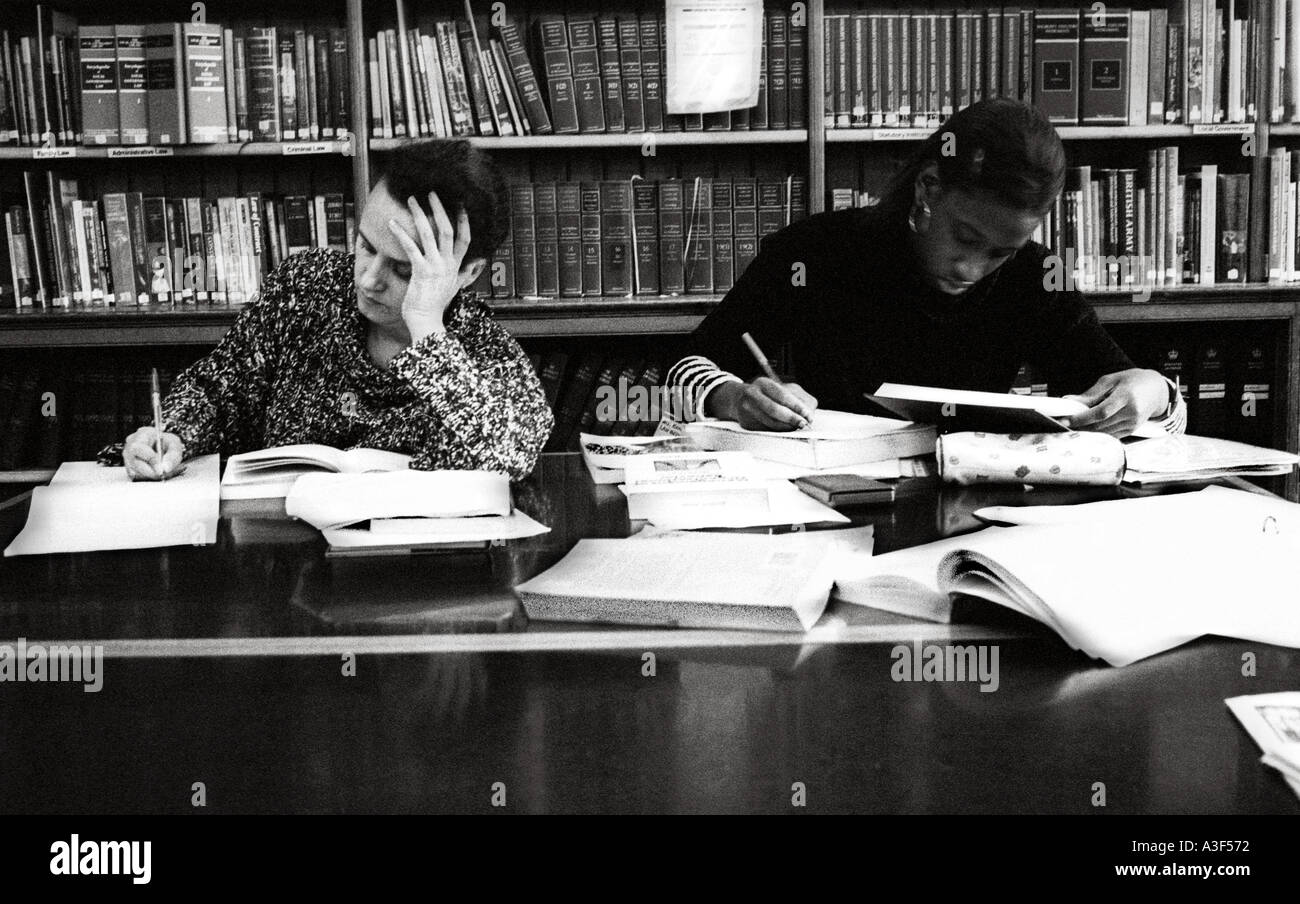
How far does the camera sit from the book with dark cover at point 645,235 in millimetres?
2643

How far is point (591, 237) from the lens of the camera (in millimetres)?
2656

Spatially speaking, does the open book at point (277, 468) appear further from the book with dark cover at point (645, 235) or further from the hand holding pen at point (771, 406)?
the book with dark cover at point (645, 235)

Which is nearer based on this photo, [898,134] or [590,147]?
[898,134]

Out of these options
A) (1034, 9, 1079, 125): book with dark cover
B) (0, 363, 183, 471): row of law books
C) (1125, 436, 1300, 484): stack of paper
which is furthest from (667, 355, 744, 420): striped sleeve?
(0, 363, 183, 471): row of law books

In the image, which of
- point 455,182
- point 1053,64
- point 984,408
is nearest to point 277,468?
point 455,182

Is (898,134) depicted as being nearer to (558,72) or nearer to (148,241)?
(558,72)

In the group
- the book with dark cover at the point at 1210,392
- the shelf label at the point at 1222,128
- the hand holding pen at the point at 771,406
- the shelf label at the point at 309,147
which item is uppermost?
the shelf label at the point at 309,147

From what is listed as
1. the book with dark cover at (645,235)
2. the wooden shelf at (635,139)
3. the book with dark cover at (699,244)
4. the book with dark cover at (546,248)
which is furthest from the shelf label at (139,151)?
the book with dark cover at (699,244)

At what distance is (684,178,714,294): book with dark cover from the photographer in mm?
A: 2646

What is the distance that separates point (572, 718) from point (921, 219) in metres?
1.40

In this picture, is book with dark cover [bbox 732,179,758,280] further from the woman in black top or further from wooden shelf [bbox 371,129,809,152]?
the woman in black top

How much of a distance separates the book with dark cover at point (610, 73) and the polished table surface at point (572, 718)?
1.95m

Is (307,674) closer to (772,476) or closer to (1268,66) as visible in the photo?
(772,476)

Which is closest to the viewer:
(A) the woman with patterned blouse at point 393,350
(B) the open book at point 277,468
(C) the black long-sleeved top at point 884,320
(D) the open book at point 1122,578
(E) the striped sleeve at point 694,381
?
(D) the open book at point 1122,578
